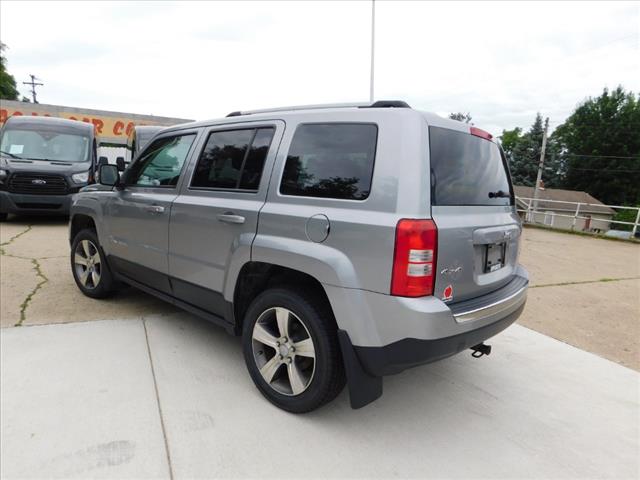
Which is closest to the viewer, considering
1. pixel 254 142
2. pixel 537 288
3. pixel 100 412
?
pixel 100 412

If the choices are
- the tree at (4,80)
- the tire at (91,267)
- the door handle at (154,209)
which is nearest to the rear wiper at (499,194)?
the door handle at (154,209)

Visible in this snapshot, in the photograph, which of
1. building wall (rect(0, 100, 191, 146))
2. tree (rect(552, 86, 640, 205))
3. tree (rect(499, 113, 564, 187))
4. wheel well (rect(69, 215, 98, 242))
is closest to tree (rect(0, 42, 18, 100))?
building wall (rect(0, 100, 191, 146))

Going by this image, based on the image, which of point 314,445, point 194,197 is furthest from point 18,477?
point 194,197

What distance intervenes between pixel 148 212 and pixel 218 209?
3.17 feet

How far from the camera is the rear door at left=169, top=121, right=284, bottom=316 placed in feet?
8.88

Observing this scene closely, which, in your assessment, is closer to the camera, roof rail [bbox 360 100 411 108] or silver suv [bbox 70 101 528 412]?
silver suv [bbox 70 101 528 412]

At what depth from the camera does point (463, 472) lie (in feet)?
7.04

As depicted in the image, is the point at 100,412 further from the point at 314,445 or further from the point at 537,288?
the point at 537,288

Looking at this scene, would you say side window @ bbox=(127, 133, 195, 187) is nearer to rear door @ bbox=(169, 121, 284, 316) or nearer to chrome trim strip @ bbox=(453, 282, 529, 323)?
rear door @ bbox=(169, 121, 284, 316)

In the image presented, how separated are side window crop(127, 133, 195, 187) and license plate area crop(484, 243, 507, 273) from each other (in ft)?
7.77

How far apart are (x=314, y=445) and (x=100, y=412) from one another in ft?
4.23

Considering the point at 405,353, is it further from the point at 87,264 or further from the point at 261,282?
the point at 87,264

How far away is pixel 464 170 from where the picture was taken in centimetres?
246

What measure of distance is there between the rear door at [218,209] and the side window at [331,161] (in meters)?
0.20
